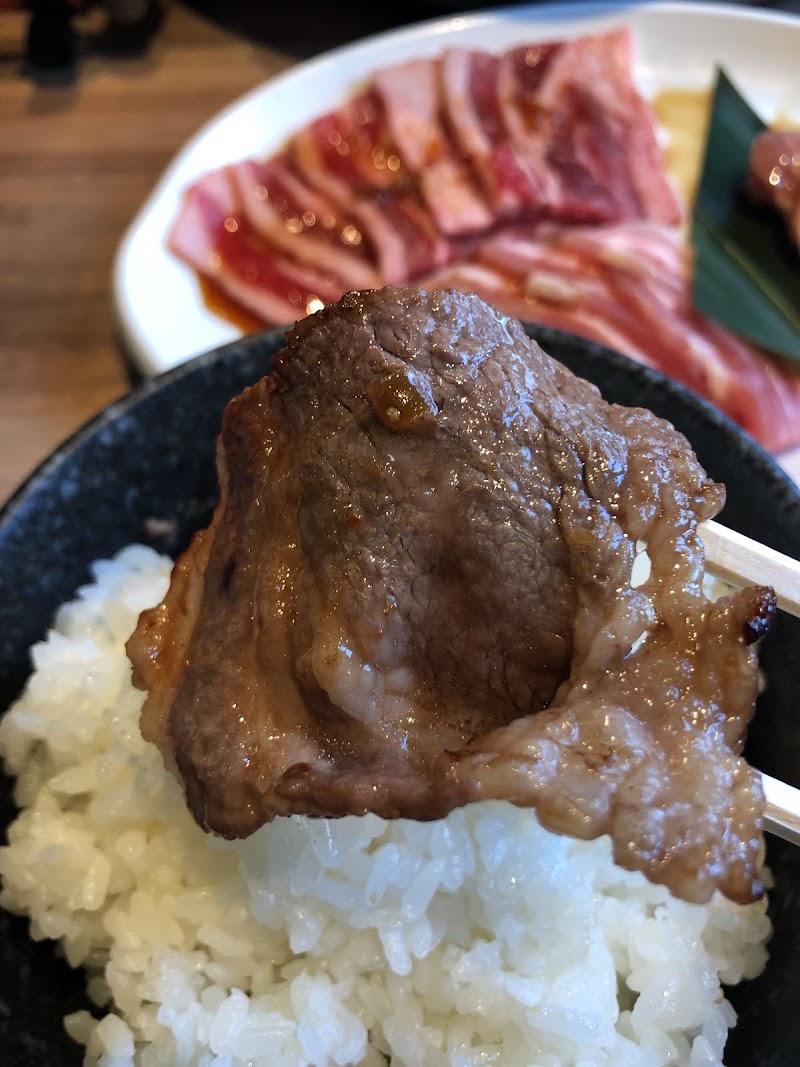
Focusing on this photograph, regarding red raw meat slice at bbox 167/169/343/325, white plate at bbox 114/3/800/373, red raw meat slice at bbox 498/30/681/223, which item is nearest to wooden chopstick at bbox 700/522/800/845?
red raw meat slice at bbox 167/169/343/325

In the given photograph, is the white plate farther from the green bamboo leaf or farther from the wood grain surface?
the wood grain surface

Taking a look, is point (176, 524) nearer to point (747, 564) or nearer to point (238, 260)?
point (747, 564)

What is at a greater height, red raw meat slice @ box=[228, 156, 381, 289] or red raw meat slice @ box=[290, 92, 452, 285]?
red raw meat slice @ box=[290, 92, 452, 285]

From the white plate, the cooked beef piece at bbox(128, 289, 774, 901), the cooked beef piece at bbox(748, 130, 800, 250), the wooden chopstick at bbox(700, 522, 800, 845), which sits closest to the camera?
the cooked beef piece at bbox(128, 289, 774, 901)

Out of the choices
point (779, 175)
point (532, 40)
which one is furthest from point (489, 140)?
point (779, 175)

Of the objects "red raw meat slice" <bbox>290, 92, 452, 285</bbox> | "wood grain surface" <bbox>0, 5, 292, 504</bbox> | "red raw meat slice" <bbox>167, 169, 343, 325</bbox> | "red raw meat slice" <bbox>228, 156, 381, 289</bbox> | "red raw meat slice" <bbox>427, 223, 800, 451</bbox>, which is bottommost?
"wood grain surface" <bbox>0, 5, 292, 504</bbox>

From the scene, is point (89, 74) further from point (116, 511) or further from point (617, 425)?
point (617, 425)

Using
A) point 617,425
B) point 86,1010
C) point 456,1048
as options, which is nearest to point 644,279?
point 617,425
